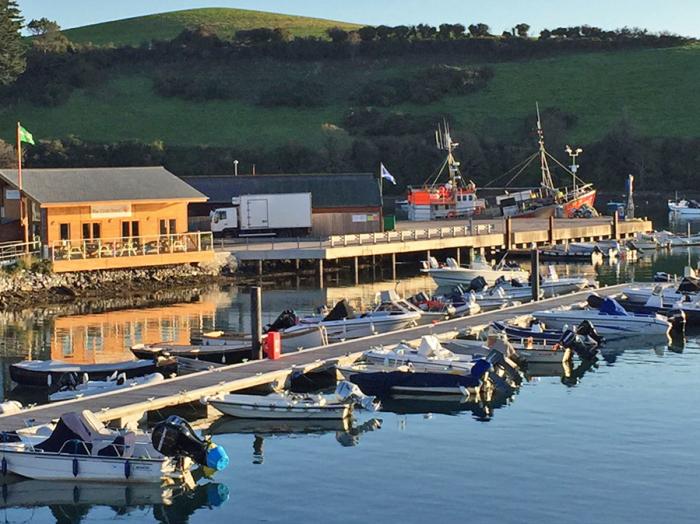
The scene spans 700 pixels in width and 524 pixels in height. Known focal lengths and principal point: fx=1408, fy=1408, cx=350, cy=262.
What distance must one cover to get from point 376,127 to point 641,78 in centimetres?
3187

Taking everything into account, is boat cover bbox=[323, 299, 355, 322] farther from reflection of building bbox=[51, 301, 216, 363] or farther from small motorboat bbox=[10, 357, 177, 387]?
small motorboat bbox=[10, 357, 177, 387]

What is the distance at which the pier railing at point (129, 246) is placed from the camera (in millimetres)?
59719

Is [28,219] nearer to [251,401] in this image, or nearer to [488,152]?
[251,401]

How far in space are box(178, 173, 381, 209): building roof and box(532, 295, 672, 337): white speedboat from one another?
31.0 m

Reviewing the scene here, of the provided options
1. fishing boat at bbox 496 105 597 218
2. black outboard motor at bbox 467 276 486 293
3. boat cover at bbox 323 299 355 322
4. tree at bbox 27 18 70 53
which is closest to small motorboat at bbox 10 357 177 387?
boat cover at bbox 323 299 355 322

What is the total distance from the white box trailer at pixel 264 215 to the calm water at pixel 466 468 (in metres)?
36.8

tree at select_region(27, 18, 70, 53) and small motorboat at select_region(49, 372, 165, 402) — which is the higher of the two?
tree at select_region(27, 18, 70, 53)

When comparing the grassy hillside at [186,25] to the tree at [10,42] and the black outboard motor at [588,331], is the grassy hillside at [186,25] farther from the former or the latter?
the black outboard motor at [588,331]

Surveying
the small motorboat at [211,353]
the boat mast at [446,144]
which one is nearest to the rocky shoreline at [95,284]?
the small motorboat at [211,353]

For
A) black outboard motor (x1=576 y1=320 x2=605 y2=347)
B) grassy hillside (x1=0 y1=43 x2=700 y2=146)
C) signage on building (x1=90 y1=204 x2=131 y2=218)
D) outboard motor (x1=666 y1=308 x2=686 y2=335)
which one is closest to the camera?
black outboard motor (x1=576 y1=320 x2=605 y2=347)

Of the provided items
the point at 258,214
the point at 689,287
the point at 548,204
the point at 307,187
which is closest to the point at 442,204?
the point at 548,204

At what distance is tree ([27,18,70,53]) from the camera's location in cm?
14500

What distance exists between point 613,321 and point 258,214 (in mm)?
32433

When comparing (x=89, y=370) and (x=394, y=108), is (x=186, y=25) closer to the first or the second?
(x=394, y=108)
